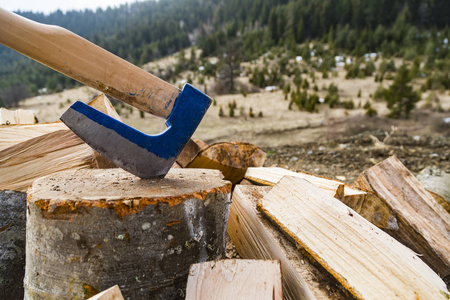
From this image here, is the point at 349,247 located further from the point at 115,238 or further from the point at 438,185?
the point at 438,185

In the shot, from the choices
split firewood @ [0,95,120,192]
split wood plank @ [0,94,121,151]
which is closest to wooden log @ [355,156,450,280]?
split firewood @ [0,95,120,192]

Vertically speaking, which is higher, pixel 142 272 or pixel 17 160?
pixel 17 160

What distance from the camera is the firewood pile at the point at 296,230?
104 centimetres

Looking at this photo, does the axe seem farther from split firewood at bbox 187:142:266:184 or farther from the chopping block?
split firewood at bbox 187:142:266:184

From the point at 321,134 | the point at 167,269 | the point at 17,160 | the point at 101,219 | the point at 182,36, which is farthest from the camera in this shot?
the point at 182,36

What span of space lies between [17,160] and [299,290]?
→ 169cm

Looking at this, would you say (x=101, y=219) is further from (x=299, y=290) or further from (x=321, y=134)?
(x=321, y=134)

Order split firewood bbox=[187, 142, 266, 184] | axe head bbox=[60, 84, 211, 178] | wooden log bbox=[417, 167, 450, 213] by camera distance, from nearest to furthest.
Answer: axe head bbox=[60, 84, 211, 178]
wooden log bbox=[417, 167, 450, 213]
split firewood bbox=[187, 142, 266, 184]

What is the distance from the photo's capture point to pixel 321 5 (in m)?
24.7

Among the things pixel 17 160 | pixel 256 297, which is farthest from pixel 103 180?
pixel 256 297

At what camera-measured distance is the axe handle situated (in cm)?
131

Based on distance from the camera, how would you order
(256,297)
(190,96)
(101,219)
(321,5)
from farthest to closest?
(321,5)
(190,96)
(101,219)
(256,297)

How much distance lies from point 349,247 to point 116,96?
1.22 metres

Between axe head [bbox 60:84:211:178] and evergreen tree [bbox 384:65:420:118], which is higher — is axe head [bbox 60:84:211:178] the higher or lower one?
the higher one
